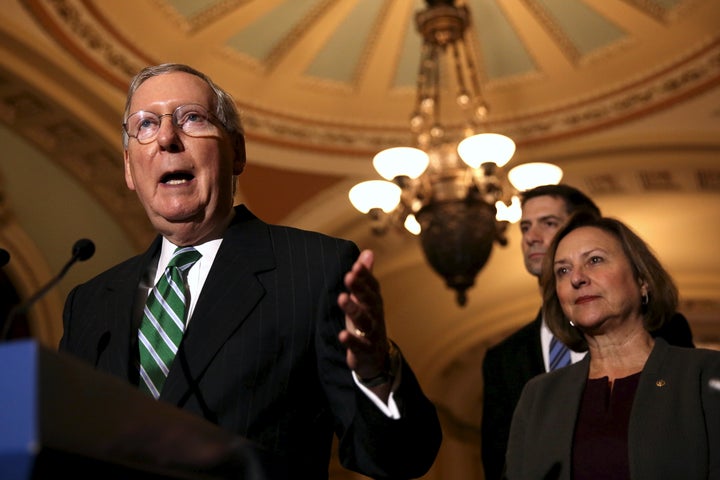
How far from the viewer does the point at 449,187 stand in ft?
20.6

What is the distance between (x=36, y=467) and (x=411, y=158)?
17.4 ft

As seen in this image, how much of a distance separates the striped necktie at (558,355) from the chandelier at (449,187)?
8.11 feet

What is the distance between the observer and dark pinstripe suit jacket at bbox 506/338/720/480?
226 centimetres

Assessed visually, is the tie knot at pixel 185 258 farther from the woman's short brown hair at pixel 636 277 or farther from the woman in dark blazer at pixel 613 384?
the woman's short brown hair at pixel 636 277

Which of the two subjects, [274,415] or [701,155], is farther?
[701,155]

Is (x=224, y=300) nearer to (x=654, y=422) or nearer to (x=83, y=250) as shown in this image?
(x=83, y=250)

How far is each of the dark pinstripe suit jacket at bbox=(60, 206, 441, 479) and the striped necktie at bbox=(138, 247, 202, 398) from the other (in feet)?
0.09

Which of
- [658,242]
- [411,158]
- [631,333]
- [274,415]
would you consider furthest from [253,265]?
[658,242]

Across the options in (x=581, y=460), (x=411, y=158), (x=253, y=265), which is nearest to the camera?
(x=253, y=265)

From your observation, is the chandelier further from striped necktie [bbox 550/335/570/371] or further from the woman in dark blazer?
the woman in dark blazer

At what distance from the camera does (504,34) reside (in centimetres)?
806

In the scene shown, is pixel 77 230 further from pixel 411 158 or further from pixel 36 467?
pixel 36 467

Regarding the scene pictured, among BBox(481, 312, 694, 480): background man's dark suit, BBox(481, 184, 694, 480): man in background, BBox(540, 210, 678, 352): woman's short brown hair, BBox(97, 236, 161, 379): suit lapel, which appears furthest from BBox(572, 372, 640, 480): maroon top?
BBox(97, 236, 161, 379): suit lapel

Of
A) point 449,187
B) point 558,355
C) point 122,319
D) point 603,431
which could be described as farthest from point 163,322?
point 449,187
